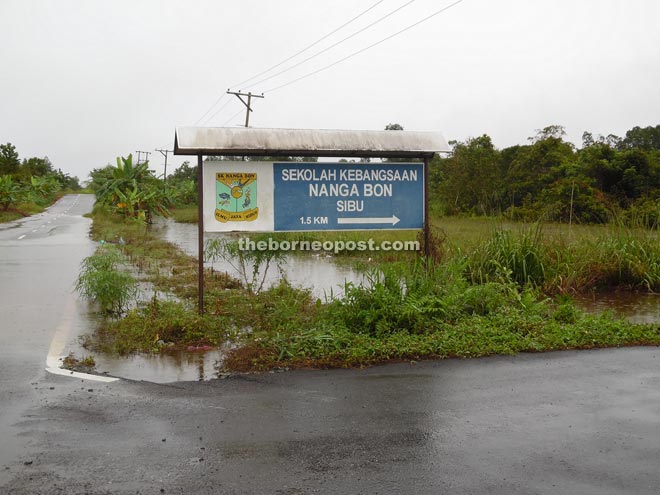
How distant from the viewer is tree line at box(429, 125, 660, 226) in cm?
2598

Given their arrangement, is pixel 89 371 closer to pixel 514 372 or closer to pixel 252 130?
pixel 252 130

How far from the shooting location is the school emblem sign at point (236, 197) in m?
7.86

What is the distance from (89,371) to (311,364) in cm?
213

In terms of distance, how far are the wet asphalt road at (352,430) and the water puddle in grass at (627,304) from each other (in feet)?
8.74

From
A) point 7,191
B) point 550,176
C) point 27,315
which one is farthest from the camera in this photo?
point 7,191

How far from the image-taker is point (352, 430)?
176 inches

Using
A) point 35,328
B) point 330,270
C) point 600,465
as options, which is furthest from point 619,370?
point 330,270

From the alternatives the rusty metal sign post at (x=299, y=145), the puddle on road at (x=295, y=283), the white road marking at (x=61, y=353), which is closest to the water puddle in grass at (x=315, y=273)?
the puddle on road at (x=295, y=283)

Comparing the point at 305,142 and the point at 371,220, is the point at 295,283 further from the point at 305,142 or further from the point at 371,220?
the point at 305,142

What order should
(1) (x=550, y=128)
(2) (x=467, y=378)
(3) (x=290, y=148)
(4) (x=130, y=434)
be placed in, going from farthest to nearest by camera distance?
(1) (x=550, y=128), (3) (x=290, y=148), (2) (x=467, y=378), (4) (x=130, y=434)

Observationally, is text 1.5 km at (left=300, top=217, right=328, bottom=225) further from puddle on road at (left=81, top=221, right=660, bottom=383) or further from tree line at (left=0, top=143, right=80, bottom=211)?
tree line at (left=0, top=143, right=80, bottom=211)

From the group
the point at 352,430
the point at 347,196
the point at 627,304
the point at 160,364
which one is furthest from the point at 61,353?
the point at 627,304

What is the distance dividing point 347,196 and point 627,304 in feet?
16.4

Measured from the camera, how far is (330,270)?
48.5 feet
